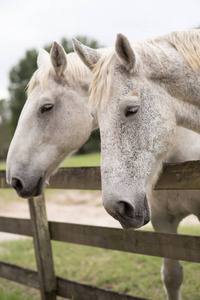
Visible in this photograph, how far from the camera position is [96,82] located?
2295mm

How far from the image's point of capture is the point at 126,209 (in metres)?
1.93

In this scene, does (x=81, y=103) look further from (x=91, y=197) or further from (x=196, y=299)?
(x=91, y=197)

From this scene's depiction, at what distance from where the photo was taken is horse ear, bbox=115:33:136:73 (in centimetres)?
205

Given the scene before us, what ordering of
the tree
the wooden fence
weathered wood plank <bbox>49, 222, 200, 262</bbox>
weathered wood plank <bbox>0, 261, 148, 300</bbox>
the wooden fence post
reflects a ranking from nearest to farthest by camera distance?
the wooden fence < weathered wood plank <bbox>49, 222, 200, 262</bbox> < weathered wood plank <bbox>0, 261, 148, 300</bbox> < the wooden fence post < the tree

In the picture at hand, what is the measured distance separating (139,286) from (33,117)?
2711 millimetres

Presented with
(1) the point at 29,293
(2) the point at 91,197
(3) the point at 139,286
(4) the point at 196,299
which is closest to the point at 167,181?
A: (4) the point at 196,299

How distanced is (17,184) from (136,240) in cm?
121

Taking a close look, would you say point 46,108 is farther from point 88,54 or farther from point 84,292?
point 84,292

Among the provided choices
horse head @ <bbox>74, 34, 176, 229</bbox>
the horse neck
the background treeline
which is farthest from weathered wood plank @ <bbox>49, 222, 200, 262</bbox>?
the background treeline

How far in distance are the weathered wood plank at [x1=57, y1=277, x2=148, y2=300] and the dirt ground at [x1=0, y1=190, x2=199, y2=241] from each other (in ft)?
13.4

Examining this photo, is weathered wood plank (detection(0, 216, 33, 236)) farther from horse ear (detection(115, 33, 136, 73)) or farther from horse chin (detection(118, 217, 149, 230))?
horse ear (detection(115, 33, 136, 73))

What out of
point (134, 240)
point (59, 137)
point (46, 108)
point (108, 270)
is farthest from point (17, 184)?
point (108, 270)

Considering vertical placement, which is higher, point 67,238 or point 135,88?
point 135,88

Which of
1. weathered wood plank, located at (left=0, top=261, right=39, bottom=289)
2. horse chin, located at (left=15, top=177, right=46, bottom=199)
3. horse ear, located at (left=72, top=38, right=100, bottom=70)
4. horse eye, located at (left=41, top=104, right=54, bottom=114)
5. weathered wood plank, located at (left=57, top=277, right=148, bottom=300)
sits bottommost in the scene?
weathered wood plank, located at (left=0, top=261, right=39, bottom=289)
